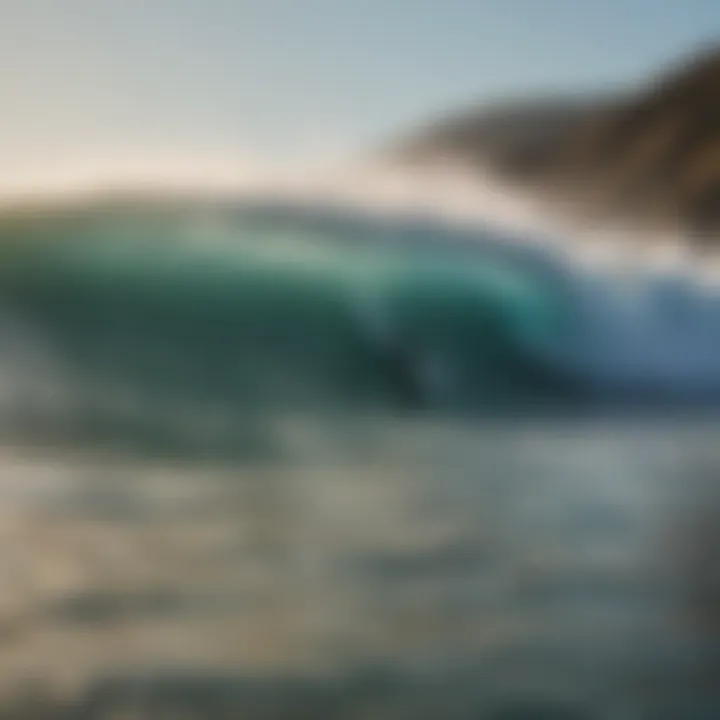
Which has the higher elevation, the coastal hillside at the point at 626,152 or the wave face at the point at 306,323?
the coastal hillside at the point at 626,152

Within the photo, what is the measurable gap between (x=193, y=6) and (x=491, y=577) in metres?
0.58

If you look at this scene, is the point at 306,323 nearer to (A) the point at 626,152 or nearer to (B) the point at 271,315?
(B) the point at 271,315

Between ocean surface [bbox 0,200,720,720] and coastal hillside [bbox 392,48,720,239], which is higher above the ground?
coastal hillside [bbox 392,48,720,239]

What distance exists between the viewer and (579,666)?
942 mm

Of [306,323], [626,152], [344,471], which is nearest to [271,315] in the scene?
[306,323]

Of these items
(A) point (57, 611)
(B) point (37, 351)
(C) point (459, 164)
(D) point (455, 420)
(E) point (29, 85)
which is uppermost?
(E) point (29, 85)

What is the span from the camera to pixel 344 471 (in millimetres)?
957

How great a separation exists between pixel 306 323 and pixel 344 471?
138 mm

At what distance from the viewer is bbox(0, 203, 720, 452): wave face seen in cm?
95

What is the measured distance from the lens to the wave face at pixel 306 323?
947 mm

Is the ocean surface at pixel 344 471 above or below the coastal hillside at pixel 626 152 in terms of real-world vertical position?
below

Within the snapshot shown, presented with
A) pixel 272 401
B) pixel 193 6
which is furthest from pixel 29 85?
pixel 272 401

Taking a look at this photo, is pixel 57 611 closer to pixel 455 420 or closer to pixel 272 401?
pixel 272 401

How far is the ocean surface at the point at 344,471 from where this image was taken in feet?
3.01
